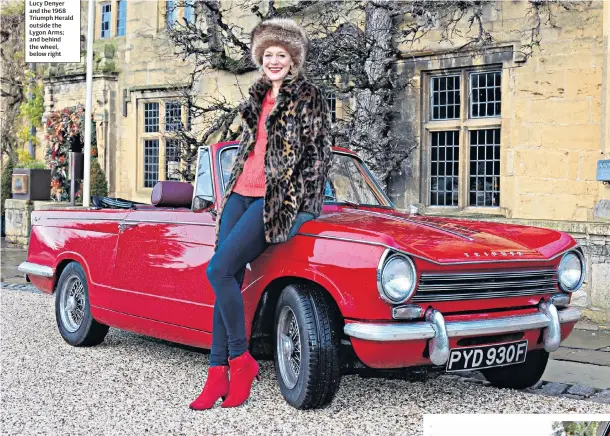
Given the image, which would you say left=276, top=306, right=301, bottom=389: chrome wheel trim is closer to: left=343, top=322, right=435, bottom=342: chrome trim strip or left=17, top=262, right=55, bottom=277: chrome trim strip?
left=343, top=322, right=435, bottom=342: chrome trim strip

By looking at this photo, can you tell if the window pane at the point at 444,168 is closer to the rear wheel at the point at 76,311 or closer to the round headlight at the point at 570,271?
the rear wheel at the point at 76,311

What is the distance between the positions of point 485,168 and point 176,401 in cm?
697

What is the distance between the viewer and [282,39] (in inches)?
201

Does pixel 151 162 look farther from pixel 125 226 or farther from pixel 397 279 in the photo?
pixel 397 279

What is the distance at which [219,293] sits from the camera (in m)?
4.94

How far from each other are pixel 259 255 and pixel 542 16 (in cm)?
652

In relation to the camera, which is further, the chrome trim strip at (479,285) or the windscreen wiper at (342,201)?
the windscreen wiper at (342,201)

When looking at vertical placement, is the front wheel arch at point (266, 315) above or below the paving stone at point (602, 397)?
above

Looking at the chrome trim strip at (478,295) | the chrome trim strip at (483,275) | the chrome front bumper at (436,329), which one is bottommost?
the chrome front bumper at (436,329)

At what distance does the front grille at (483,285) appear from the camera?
4.63m

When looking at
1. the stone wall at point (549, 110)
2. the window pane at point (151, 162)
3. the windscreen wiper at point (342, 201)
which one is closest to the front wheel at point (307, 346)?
the windscreen wiper at point (342, 201)

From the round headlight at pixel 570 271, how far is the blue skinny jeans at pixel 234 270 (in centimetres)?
180

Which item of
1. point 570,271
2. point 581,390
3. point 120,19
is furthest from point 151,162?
point 570,271

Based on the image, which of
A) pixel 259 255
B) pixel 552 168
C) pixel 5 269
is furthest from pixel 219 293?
pixel 5 269
